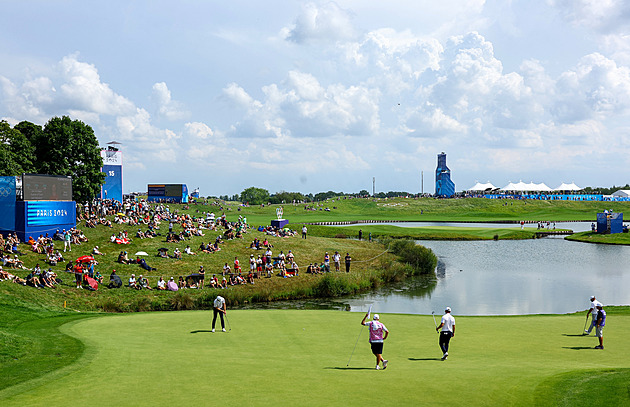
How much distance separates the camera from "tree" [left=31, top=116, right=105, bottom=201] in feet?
217

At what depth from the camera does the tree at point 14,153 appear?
197 ft

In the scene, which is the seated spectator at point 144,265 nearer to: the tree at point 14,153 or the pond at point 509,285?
the pond at point 509,285

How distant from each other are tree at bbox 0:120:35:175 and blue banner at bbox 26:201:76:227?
48.1 feet

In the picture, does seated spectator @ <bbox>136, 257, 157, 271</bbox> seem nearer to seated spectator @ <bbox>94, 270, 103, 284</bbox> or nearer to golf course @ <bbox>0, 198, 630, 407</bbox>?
seated spectator @ <bbox>94, 270, 103, 284</bbox>

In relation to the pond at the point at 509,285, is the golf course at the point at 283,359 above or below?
above

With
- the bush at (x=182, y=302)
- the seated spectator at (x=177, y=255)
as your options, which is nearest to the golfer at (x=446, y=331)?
the bush at (x=182, y=302)

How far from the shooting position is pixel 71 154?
220ft

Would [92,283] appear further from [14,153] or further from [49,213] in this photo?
[14,153]

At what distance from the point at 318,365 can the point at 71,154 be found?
6063cm

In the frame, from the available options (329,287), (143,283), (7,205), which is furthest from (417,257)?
(7,205)

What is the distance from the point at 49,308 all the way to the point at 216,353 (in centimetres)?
1752

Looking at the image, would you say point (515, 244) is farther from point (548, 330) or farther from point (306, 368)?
point (306, 368)

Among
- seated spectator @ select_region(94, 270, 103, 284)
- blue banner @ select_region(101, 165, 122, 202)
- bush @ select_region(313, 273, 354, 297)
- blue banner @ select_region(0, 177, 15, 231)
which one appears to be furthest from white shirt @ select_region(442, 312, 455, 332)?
blue banner @ select_region(101, 165, 122, 202)

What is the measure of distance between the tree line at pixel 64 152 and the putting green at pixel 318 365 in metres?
→ 46.6
